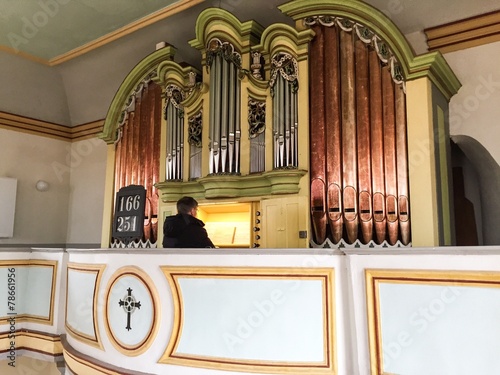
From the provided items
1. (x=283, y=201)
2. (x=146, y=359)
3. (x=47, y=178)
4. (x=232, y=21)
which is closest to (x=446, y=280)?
(x=146, y=359)

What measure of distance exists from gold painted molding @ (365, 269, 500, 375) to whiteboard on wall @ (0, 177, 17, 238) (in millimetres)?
6118

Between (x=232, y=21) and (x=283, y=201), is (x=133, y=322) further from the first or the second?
(x=232, y=21)

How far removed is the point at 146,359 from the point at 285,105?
8.75 feet

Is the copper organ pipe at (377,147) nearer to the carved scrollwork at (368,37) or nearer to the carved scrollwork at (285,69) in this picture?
the carved scrollwork at (368,37)

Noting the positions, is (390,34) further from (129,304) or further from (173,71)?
(129,304)

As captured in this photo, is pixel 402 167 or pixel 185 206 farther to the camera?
pixel 402 167

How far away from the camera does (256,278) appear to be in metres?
2.52

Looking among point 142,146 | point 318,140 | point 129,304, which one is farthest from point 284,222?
point 142,146

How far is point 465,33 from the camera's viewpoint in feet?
14.4

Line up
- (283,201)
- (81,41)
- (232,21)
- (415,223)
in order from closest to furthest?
(415,223) → (283,201) → (232,21) → (81,41)

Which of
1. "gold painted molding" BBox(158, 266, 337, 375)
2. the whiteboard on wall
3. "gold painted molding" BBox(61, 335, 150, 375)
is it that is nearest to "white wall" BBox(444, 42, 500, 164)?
"gold painted molding" BBox(158, 266, 337, 375)

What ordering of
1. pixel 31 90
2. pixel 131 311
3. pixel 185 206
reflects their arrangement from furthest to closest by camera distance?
1. pixel 31 90
2. pixel 185 206
3. pixel 131 311

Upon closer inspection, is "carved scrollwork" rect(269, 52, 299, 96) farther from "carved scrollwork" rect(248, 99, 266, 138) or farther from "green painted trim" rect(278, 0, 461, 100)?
"green painted trim" rect(278, 0, 461, 100)

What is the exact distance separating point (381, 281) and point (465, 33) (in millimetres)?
3183
